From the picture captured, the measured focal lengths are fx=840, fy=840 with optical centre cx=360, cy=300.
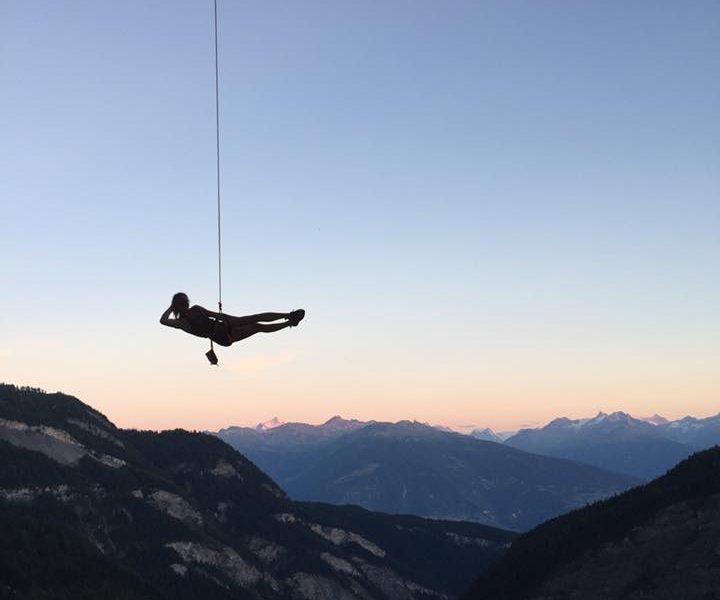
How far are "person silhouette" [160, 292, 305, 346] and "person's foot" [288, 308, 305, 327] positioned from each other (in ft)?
1.04

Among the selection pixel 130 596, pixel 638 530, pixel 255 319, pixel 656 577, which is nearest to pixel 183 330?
pixel 255 319

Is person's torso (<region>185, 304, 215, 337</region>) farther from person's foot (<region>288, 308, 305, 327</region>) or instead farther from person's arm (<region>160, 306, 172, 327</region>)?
person's foot (<region>288, 308, 305, 327</region>)

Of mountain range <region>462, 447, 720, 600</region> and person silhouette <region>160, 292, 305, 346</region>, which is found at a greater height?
person silhouette <region>160, 292, 305, 346</region>

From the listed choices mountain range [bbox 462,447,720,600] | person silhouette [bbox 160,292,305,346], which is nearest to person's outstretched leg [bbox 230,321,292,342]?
person silhouette [bbox 160,292,305,346]

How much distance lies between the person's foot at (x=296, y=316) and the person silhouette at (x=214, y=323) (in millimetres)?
316

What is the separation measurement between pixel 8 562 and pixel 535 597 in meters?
113

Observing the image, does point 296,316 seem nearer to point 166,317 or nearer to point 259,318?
point 259,318

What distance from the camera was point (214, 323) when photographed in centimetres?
3300

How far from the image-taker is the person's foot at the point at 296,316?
105ft

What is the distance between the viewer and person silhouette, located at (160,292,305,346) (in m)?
32.6

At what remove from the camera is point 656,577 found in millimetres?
171000

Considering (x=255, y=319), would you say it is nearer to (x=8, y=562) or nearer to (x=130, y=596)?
(x=130, y=596)

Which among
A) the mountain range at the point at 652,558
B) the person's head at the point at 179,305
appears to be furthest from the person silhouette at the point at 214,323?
the mountain range at the point at 652,558

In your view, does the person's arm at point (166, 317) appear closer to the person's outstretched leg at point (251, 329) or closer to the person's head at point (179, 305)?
the person's head at point (179, 305)
